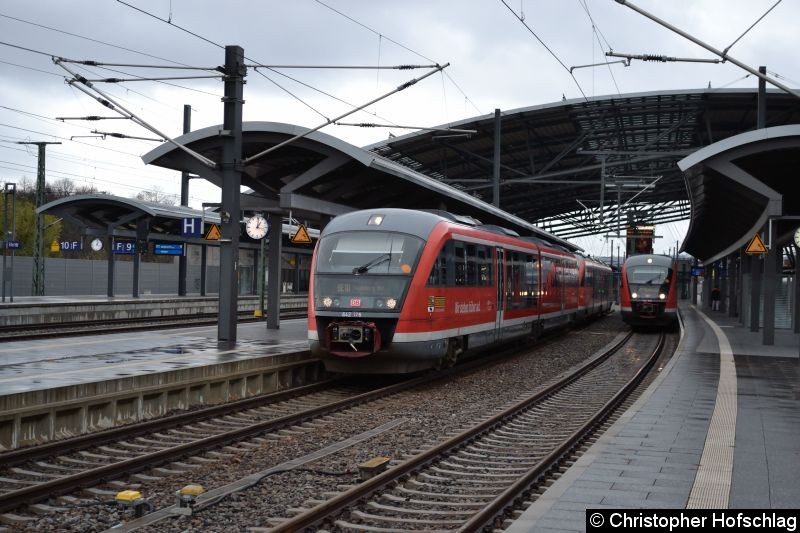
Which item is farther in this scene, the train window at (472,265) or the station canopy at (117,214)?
the station canopy at (117,214)

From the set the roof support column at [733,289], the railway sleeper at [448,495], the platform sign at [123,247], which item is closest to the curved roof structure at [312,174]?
the railway sleeper at [448,495]

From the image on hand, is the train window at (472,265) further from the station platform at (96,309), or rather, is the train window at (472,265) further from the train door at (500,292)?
the station platform at (96,309)

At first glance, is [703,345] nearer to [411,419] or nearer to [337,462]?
[411,419]

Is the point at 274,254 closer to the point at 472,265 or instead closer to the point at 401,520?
the point at 472,265

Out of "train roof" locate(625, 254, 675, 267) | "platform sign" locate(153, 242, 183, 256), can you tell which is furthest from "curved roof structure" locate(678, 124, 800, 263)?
"platform sign" locate(153, 242, 183, 256)

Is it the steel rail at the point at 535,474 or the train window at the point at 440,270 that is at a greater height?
the train window at the point at 440,270

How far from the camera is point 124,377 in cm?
1209

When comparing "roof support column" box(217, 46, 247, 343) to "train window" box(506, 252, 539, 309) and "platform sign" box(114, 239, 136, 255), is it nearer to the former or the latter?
"train window" box(506, 252, 539, 309)

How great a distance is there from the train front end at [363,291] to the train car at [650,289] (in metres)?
19.4

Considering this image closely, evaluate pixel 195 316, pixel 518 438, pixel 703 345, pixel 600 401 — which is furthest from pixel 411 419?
pixel 195 316

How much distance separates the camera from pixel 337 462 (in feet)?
30.7

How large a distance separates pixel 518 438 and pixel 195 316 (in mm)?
24276

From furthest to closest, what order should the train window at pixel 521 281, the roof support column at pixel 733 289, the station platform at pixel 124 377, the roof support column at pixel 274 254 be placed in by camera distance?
the roof support column at pixel 733 289, the roof support column at pixel 274 254, the train window at pixel 521 281, the station platform at pixel 124 377

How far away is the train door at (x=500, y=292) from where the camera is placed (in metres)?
20.0
